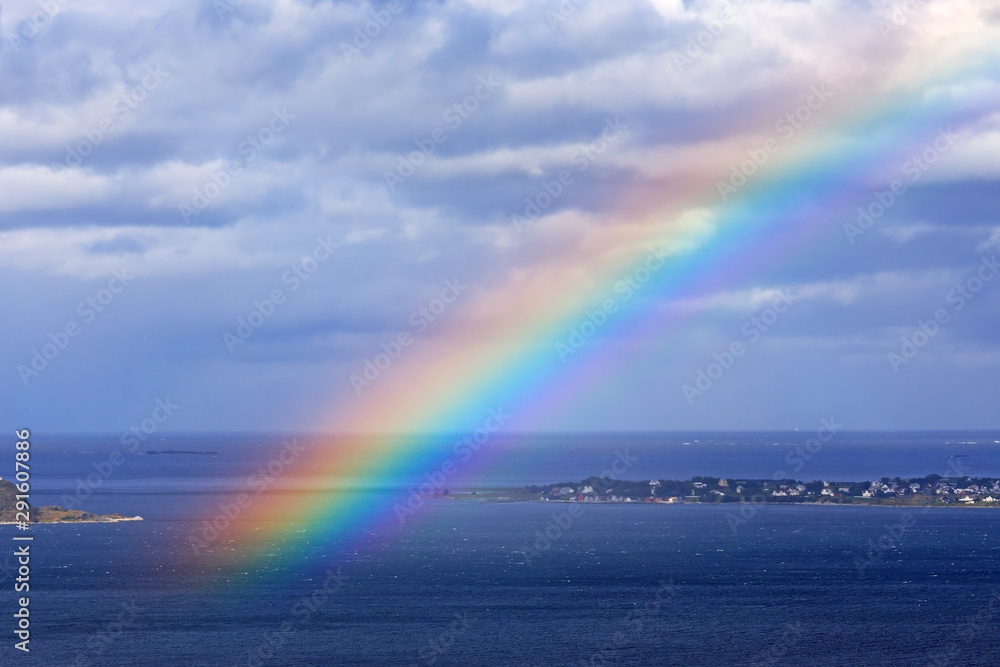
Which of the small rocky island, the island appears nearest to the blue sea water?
the small rocky island

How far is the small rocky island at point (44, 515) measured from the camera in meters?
156

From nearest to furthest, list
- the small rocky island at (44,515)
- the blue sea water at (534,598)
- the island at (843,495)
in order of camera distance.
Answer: the blue sea water at (534,598), the small rocky island at (44,515), the island at (843,495)

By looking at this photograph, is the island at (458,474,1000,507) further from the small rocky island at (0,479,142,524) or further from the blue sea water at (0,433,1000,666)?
the small rocky island at (0,479,142,524)

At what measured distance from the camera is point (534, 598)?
88438mm

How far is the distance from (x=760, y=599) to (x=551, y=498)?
112 metres

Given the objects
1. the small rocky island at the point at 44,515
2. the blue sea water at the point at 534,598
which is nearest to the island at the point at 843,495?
the blue sea water at the point at 534,598

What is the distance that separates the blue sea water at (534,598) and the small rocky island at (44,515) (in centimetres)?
1262

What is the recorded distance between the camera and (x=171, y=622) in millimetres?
79062

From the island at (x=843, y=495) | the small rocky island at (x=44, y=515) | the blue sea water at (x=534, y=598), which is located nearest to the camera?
the blue sea water at (x=534, y=598)

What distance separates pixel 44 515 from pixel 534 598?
104195mm

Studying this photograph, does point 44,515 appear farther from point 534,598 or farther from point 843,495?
Result: point 843,495

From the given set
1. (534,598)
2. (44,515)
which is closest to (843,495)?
(534,598)

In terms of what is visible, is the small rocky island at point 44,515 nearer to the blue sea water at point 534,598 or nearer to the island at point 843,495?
the blue sea water at point 534,598

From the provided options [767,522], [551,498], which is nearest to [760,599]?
[767,522]
